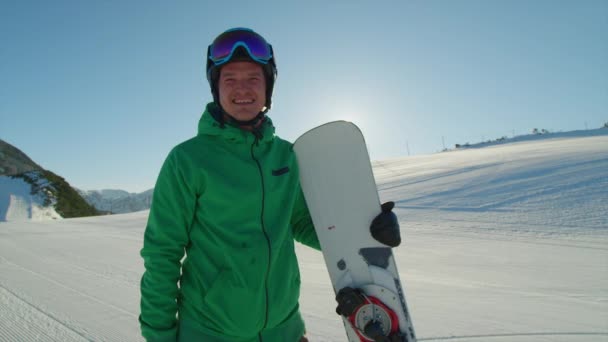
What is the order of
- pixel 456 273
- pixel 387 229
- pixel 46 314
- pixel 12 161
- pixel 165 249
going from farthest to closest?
pixel 12 161
pixel 456 273
pixel 46 314
pixel 387 229
pixel 165 249

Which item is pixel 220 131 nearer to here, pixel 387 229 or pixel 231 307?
pixel 231 307

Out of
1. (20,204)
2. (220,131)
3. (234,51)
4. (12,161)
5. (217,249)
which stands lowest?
(217,249)

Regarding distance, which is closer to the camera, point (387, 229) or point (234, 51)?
point (234, 51)

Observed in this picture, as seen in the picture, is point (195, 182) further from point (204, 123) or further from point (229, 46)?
point (229, 46)

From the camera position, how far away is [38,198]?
22.3 metres

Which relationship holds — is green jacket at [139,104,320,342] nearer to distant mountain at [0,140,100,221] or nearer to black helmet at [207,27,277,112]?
black helmet at [207,27,277,112]

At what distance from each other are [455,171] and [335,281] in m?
13.7

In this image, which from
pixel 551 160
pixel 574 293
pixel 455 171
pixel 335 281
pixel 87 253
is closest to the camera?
pixel 335 281

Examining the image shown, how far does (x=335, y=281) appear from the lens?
2.15m

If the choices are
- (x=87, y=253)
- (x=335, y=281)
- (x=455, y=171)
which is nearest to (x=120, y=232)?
(x=87, y=253)

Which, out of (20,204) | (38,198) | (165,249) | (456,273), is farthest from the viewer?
(38,198)

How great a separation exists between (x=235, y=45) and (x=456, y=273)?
4.14 m

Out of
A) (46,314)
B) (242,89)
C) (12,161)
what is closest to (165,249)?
(242,89)

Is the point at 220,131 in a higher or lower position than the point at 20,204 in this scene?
lower
